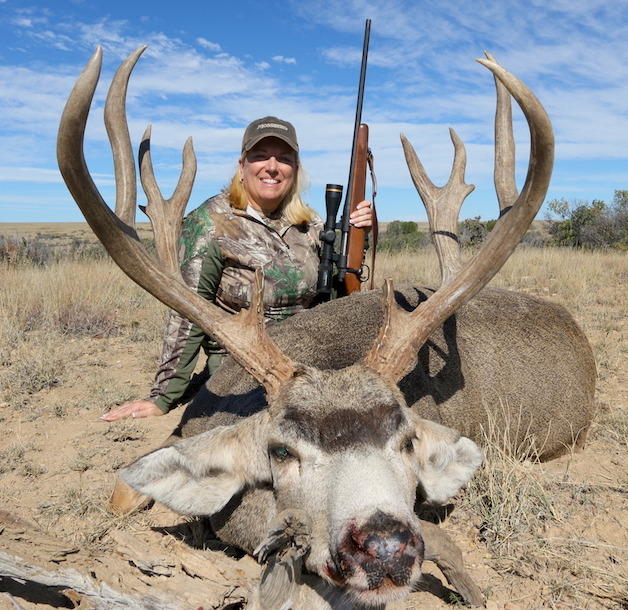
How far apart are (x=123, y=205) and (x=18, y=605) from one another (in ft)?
6.38

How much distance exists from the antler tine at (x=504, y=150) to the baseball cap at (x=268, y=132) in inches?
83.3

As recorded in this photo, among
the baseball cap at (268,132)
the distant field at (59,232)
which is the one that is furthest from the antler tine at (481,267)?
the distant field at (59,232)

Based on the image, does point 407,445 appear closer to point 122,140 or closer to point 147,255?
point 147,255

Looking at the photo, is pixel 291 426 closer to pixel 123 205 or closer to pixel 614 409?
pixel 123 205

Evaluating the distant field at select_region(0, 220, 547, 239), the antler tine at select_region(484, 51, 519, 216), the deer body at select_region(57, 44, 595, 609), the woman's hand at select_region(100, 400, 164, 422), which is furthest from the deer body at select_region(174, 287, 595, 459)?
the distant field at select_region(0, 220, 547, 239)

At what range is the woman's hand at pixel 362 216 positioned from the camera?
600 centimetres

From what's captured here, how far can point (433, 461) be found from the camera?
131 inches

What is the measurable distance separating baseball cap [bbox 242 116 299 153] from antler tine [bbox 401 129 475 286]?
4.43 ft

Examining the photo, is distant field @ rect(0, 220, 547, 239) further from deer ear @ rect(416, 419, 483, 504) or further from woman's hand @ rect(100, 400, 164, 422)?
deer ear @ rect(416, 419, 483, 504)

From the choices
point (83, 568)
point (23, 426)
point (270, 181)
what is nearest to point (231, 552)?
point (83, 568)

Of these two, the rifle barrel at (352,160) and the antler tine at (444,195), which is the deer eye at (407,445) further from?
the rifle barrel at (352,160)

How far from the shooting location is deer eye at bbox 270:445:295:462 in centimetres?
283

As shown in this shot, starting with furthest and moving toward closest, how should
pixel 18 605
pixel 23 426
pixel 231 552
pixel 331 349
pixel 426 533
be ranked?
pixel 23 426
pixel 331 349
pixel 231 552
pixel 426 533
pixel 18 605

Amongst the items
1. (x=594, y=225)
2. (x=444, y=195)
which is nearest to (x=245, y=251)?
(x=444, y=195)
